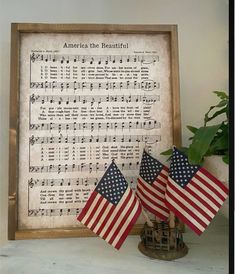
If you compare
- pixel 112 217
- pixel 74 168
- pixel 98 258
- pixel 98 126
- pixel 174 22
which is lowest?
pixel 98 258

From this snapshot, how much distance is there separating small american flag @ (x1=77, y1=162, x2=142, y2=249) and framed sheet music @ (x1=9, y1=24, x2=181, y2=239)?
14 centimetres

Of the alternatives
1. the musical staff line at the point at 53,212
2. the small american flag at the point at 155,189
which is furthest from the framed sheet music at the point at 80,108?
the small american flag at the point at 155,189

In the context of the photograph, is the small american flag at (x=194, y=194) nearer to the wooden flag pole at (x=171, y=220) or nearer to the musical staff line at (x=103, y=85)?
the wooden flag pole at (x=171, y=220)

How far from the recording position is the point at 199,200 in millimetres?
685

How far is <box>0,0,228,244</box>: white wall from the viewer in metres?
0.94

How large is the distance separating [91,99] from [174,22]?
15.5 inches

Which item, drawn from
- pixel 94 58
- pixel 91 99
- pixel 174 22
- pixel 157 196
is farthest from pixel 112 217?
pixel 174 22

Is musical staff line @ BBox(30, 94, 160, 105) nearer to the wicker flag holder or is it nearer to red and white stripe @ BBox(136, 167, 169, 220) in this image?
red and white stripe @ BBox(136, 167, 169, 220)

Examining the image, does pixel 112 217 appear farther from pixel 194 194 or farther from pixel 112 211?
pixel 194 194

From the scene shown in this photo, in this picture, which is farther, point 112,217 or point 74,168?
point 74,168

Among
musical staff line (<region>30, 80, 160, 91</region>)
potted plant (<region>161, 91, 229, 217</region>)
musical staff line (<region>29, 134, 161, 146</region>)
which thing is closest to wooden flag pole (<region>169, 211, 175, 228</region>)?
potted plant (<region>161, 91, 229, 217</region>)

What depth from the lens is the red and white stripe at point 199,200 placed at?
2.22 feet

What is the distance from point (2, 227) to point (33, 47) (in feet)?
1.84

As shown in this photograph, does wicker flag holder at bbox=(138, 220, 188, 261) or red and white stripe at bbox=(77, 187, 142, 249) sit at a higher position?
red and white stripe at bbox=(77, 187, 142, 249)
